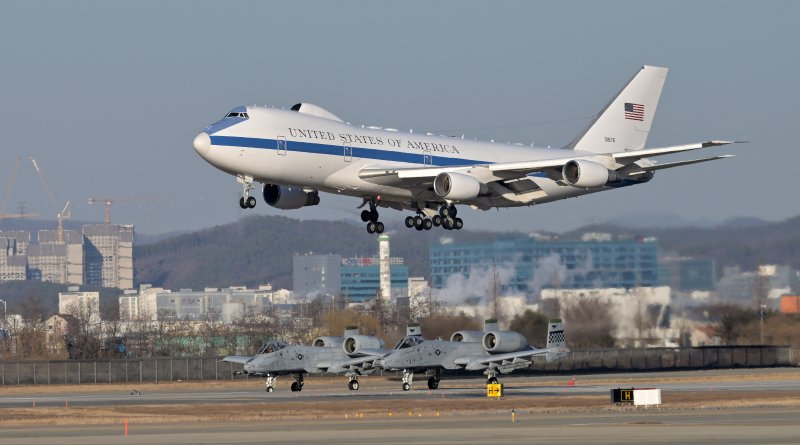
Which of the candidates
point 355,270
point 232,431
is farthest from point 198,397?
point 355,270

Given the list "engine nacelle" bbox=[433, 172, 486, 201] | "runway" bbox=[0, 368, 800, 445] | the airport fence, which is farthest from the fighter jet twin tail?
the airport fence

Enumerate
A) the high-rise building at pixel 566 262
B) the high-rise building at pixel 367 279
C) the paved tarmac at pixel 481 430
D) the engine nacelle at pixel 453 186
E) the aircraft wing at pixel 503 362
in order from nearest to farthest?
the paved tarmac at pixel 481 430 < the engine nacelle at pixel 453 186 < the aircraft wing at pixel 503 362 < the high-rise building at pixel 566 262 < the high-rise building at pixel 367 279

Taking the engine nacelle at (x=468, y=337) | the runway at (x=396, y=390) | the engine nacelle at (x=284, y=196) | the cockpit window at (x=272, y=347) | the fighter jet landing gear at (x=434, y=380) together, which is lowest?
the runway at (x=396, y=390)

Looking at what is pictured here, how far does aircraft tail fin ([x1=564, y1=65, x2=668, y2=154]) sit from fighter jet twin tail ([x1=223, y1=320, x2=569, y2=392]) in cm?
1005

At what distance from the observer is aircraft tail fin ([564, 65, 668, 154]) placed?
246ft

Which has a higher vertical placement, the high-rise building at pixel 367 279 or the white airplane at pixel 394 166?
the white airplane at pixel 394 166

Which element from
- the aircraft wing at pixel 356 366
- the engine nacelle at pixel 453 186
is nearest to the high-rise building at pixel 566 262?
the aircraft wing at pixel 356 366

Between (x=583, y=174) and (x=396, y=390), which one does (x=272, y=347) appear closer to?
(x=396, y=390)

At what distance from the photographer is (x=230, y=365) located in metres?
92.8

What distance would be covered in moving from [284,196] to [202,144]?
7147mm

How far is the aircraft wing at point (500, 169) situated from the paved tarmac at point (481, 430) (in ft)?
40.7

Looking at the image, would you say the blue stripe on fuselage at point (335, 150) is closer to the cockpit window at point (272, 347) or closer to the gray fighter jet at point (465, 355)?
the gray fighter jet at point (465, 355)

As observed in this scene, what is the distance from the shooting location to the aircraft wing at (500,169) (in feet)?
200

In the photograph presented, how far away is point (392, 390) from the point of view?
75.3m
